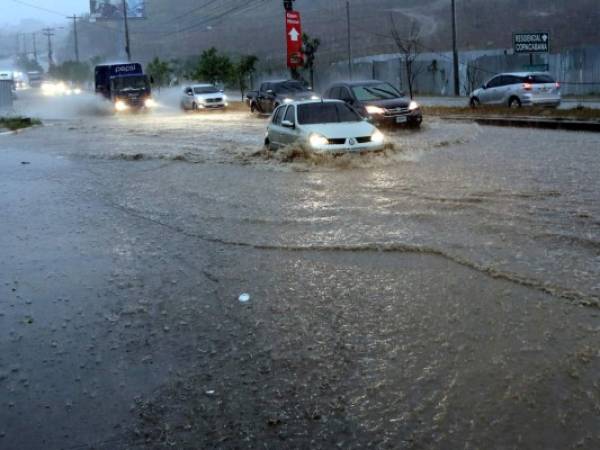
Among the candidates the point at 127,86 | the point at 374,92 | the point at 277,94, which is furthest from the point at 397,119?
the point at 127,86

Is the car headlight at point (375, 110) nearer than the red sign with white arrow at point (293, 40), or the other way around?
the car headlight at point (375, 110)

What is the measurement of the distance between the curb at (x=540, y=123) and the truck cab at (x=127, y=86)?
2265 cm

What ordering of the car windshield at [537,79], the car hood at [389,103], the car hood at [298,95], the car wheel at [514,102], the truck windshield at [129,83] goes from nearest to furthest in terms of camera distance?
the car hood at [389,103] < the car windshield at [537,79] < the car wheel at [514,102] < the car hood at [298,95] < the truck windshield at [129,83]

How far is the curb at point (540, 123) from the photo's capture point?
60.7ft

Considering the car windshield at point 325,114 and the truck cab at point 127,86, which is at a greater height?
the truck cab at point 127,86

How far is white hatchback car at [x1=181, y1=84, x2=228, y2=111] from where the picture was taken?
3862 cm

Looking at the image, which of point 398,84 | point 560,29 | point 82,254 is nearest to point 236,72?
point 398,84

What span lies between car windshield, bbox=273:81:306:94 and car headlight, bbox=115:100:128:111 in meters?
12.1

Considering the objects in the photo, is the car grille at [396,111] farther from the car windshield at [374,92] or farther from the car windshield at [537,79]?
the car windshield at [537,79]

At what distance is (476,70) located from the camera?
4197 centimetres

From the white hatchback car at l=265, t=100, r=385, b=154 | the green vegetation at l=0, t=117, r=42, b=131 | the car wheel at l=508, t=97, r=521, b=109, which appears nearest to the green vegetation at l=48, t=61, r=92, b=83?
the green vegetation at l=0, t=117, r=42, b=131

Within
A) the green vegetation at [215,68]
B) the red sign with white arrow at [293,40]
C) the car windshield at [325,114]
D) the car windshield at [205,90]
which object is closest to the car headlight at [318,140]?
the car windshield at [325,114]

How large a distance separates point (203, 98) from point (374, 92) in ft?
59.0

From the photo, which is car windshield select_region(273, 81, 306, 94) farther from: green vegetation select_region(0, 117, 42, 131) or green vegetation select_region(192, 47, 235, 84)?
→ green vegetation select_region(192, 47, 235, 84)
